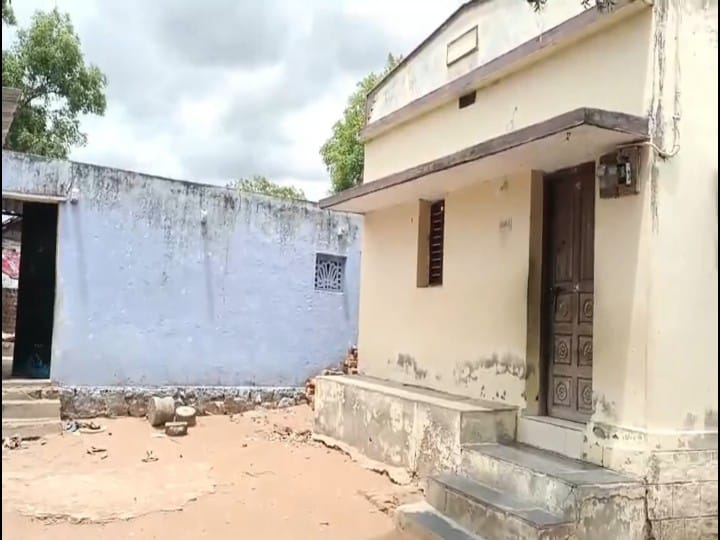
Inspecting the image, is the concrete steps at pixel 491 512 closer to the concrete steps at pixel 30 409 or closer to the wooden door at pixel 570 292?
the wooden door at pixel 570 292

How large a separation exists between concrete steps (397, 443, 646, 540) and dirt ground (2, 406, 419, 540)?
0.48m

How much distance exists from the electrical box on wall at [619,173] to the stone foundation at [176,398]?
7.47 meters

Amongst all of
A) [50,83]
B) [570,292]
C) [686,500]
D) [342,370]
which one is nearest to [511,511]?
[686,500]

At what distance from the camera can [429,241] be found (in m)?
8.60

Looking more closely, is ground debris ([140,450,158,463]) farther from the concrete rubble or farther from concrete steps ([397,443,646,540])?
the concrete rubble

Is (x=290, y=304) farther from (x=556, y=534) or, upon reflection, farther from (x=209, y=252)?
(x=556, y=534)

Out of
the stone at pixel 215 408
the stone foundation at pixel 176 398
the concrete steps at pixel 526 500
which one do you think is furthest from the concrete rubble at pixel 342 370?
the concrete steps at pixel 526 500

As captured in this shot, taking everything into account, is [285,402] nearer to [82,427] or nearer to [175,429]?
[175,429]

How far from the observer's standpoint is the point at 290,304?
1205 cm

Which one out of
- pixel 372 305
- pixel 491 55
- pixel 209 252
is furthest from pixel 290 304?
pixel 491 55

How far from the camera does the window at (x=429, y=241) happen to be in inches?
334

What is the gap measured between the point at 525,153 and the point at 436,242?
255cm

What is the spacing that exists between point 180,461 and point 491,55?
5815 mm

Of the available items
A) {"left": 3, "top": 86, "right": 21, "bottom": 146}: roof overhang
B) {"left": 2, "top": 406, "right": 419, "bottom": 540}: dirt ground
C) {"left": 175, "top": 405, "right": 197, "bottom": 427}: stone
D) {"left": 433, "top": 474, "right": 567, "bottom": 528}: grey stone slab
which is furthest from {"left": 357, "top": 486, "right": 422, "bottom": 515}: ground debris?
{"left": 3, "top": 86, "right": 21, "bottom": 146}: roof overhang
